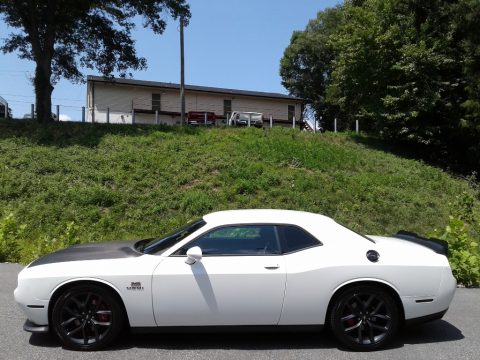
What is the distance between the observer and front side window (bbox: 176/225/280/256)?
4.98 metres

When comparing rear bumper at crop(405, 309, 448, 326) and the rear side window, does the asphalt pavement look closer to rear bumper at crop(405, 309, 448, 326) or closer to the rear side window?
rear bumper at crop(405, 309, 448, 326)

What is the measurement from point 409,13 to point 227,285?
2182cm

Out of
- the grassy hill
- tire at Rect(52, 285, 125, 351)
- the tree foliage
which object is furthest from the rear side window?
the tree foliage

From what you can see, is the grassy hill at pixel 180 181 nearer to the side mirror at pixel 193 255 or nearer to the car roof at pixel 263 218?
the car roof at pixel 263 218

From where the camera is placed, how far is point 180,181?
1545 centimetres

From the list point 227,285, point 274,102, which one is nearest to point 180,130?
point 227,285

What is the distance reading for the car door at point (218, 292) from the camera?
4762 millimetres

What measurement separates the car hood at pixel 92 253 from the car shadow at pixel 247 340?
805 mm

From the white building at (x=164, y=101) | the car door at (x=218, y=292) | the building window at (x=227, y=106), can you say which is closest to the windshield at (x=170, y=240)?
the car door at (x=218, y=292)

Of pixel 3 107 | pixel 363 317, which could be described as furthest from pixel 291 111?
pixel 363 317

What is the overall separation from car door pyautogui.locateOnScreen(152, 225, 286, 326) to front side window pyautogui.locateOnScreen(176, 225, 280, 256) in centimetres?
14

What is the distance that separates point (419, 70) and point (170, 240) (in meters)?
19.2

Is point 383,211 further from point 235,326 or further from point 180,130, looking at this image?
point 235,326

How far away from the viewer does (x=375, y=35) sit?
74.2 ft
